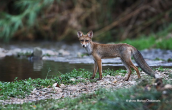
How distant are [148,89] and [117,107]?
65 cm

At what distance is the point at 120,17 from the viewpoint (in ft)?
71.6

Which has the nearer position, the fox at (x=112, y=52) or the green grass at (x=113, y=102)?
the green grass at (x=113, y=102)

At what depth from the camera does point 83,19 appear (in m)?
23.4

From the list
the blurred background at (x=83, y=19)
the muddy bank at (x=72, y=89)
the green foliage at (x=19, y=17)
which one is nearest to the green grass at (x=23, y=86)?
the muddy bank at (x=72, y=89)

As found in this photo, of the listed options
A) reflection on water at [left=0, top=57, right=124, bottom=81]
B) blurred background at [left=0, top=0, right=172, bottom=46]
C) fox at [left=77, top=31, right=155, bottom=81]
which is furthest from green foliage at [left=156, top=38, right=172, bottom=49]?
fox at [left=77, top=31, right=155, bottom=81]

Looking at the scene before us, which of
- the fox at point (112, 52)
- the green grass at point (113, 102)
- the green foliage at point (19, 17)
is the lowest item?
the green grass at point (113, 102)

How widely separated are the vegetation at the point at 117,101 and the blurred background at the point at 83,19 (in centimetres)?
1462

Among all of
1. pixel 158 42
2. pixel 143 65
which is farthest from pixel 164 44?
pixel 143 65

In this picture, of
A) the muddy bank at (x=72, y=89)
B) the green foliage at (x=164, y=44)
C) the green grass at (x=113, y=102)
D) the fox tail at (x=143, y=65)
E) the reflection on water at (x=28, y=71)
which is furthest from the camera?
the green foliage at (x=164, y=44)

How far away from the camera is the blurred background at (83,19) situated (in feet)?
66.8

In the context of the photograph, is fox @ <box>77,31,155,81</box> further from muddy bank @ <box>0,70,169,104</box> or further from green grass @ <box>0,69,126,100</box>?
green grass @ <box>0,69,126,100</box>

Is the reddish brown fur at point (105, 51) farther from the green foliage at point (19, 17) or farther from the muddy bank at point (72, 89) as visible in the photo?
the green foliage at point (19, 17)

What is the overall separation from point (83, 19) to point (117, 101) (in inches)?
764

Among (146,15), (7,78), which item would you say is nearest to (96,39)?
(146,15)
